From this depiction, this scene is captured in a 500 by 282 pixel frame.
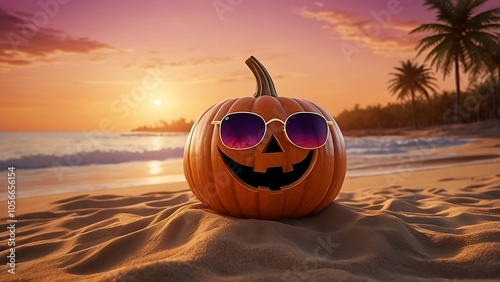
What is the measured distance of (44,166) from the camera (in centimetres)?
859

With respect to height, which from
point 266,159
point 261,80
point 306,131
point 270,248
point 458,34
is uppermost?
point 458,34

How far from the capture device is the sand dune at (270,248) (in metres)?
1.78

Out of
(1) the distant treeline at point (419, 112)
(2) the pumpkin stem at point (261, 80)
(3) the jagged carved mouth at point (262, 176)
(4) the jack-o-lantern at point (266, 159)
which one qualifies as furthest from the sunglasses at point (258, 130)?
(1) the distant treeline at point (419, 112)

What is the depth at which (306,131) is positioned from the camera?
2.47 m

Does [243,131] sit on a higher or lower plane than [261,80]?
lower

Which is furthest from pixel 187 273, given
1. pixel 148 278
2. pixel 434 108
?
pixel 434 108

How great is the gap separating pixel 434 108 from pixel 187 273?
42410 mm

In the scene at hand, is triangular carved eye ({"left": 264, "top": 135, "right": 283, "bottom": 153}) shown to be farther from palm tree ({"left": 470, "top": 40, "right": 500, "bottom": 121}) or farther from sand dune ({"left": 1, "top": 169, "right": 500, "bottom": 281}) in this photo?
palm tree ({"left": 470, "top": 40, "right": 500, "bottom": 121})

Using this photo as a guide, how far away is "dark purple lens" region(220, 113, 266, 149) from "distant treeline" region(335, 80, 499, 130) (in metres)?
36.4

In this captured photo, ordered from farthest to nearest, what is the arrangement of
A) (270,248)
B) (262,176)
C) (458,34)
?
(458,34)
(262,176)
(270,248)

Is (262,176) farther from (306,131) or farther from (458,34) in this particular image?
(458,34)

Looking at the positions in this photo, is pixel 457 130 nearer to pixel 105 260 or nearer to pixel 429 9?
pixel 429 9

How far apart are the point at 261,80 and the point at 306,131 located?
2.28 feet

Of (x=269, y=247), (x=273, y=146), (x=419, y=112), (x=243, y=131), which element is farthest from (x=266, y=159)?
(x=419, y=112)
